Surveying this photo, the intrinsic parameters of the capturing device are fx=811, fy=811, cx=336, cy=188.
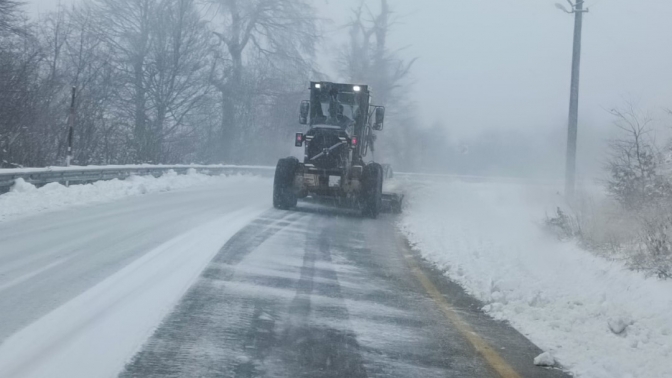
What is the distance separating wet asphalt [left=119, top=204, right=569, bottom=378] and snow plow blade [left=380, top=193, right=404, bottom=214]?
9596 mm

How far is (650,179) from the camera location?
45.2 ft

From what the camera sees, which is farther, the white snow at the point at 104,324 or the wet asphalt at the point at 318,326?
the wet asphalt at the point at 318,326

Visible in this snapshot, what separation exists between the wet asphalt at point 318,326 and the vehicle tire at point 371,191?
7546 mm

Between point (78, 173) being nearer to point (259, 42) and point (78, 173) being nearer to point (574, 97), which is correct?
point (574, 97)

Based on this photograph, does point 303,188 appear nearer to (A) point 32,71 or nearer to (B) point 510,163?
(A) point 32,71

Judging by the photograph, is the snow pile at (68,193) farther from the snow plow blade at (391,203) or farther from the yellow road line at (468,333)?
the yellow road line at (468,333)

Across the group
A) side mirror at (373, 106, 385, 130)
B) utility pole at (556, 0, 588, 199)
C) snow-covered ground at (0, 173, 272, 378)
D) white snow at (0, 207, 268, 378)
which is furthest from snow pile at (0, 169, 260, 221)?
utility pole at (556, 0, 588, 199)

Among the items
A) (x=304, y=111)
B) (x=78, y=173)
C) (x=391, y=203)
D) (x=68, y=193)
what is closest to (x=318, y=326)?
(x=304, y=111)

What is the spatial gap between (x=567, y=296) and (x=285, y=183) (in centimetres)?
1187

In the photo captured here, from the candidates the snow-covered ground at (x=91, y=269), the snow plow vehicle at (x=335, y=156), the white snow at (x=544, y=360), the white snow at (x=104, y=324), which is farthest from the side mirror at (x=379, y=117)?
the white snow at (x=544, y=360)

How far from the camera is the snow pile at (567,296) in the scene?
6410 millimetres

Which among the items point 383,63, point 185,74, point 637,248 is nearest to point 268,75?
point 185,74

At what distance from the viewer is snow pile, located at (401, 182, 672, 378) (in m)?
6.41

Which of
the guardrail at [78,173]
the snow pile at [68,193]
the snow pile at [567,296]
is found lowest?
the snow pile at [567,296]
